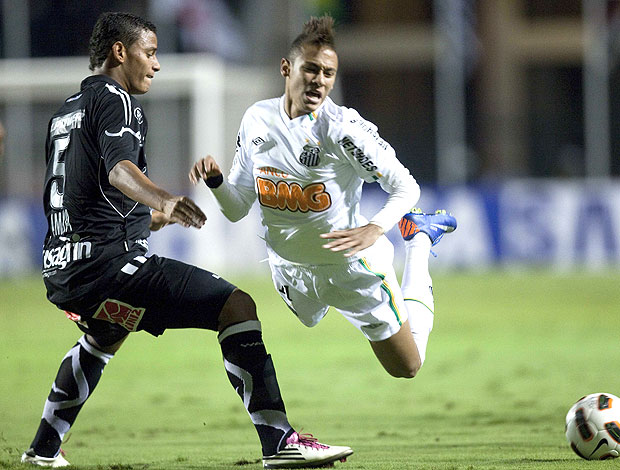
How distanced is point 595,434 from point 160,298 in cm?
240

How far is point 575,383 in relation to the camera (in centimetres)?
905

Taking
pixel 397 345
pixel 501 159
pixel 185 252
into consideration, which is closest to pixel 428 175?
pixel 501 159

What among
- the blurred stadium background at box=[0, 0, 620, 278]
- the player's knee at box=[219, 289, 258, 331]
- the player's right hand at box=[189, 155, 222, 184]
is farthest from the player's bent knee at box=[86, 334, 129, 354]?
the blurred stadium background at box=[0, 0, 620, 278]

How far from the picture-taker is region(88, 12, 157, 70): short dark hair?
217 inches

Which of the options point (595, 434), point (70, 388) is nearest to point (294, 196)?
point (70, 388)

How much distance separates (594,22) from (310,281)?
2236cm

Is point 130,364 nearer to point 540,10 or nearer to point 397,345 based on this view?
point 397,345

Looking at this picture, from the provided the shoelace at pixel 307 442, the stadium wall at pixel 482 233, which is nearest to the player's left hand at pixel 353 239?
the shoelace at pixel 307 442

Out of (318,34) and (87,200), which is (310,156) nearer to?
(318,34)

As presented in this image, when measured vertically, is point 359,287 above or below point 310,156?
below

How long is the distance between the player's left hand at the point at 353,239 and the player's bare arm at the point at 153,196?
2.30 feet

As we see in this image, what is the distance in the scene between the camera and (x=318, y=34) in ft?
18.6

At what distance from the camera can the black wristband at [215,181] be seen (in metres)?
5.56

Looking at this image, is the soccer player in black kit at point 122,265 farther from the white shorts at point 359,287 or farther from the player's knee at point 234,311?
the white shorts at point 359,287
